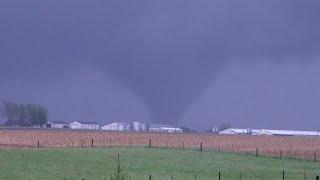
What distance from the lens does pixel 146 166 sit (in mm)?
45250

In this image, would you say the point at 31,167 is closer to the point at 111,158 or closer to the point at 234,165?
the point at 111,158

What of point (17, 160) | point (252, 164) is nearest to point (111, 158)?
point (17, 160)

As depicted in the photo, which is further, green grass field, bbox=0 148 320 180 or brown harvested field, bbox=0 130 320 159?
brown harvested field, bbox=0 130 320 159

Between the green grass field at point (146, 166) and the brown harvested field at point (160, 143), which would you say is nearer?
the green grass field at point (146, 166)

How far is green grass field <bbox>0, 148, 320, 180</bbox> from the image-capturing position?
37281mm

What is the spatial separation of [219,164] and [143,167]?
9.31 meters

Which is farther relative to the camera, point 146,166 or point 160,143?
point 160,143

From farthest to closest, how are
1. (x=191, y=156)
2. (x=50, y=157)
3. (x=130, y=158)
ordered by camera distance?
(x=191, y=156) < (x=130, y=158) < (x=50, y=157)

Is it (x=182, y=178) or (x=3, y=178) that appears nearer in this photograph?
(x=3, y=178)

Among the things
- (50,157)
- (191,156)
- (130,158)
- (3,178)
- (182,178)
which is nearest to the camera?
(3,178)

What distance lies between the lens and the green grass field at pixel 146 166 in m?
37.3

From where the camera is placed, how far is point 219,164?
168 ft

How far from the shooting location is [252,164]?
53250 mm

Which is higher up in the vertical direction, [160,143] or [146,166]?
[160,143]
